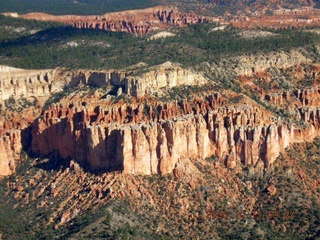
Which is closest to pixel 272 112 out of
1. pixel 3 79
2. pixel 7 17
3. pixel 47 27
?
pixel 3 79

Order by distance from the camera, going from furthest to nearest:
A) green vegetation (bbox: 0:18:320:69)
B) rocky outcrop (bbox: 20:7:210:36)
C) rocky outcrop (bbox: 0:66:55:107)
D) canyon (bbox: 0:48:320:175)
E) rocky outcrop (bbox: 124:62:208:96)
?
rocky outcrop (bbox: 20:7:210:36) < green vegetation (bbox: 0:18:320:69) < rocky outcrop (bbox: 0:66:55:107) < rocky outcrop (bbox: 124:62:208:96) < canyon (bbox: 0:48:320:175)

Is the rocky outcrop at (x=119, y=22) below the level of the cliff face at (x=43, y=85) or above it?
below

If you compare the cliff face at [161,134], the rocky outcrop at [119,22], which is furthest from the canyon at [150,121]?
the rocky outcrop at [119,22]

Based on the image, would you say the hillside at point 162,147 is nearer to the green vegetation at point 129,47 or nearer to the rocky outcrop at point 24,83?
the rocky outcrop at point 24,83

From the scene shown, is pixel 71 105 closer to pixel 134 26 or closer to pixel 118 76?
pixel 118 76

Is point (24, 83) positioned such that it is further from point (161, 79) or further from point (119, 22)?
point (119, 22)

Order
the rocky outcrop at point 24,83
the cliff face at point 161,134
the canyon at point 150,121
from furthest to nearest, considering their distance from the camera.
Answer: the rocky outcrop at point 24,83 → the canyon at point 150,121 → the cliff face at point 161,134

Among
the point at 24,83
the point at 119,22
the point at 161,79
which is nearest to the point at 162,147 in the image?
the point at 161,79

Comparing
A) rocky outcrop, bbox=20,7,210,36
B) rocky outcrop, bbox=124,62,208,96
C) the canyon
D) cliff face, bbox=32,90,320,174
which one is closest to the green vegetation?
rocky outcrop, bbox=124,62,208,96

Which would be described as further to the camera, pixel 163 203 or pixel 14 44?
pixel 14 44

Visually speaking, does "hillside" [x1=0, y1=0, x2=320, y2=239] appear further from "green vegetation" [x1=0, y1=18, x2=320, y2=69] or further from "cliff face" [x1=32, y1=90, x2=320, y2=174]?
"green vegetation" [x1=0, y1=18, x2=320, y2=69]

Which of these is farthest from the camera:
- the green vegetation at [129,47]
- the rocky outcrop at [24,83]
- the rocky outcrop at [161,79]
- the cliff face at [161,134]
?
the green vegetation at [129,47]
